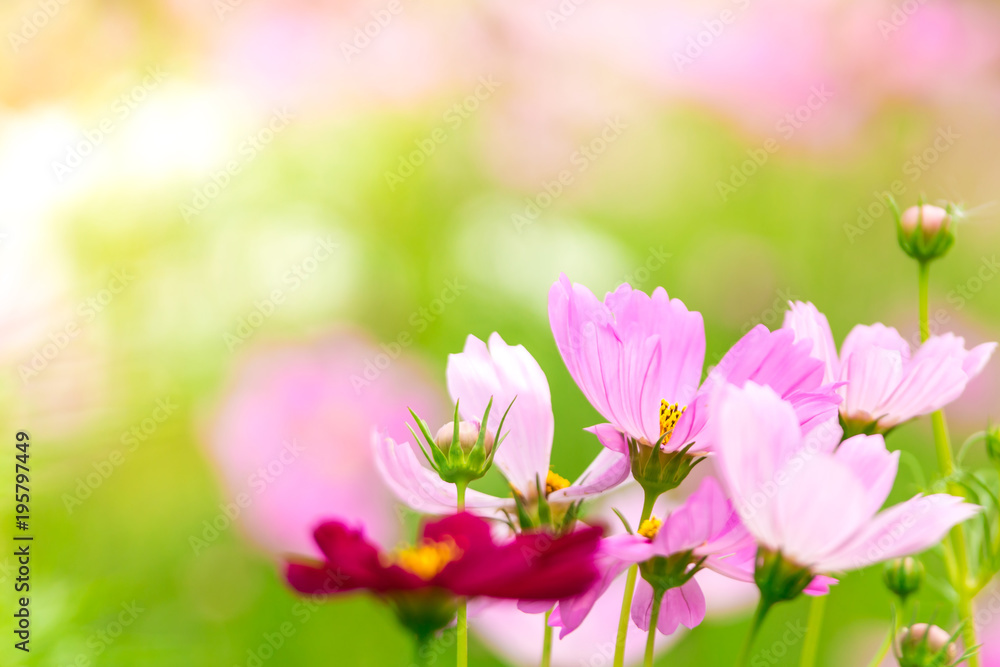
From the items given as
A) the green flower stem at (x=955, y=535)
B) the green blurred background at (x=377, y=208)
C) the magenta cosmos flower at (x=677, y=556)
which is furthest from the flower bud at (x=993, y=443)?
the green blurred background at (x=377, y=208)

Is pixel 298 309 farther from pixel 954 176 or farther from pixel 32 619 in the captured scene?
pixel 954 176

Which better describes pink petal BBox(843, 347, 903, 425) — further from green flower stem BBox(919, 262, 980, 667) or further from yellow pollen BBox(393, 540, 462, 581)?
yellow pollen BBox(393, 540, 462, 581)

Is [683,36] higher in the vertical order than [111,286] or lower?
higher

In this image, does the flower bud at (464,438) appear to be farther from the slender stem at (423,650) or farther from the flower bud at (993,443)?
the flower bud at (993,443)

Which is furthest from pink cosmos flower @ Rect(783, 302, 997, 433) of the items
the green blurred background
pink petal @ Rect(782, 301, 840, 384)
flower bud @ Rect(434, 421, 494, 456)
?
the green blurred background

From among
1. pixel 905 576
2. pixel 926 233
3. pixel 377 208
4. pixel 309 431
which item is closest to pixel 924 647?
pixel 905 576

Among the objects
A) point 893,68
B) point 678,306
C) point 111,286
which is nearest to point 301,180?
point 111,286
